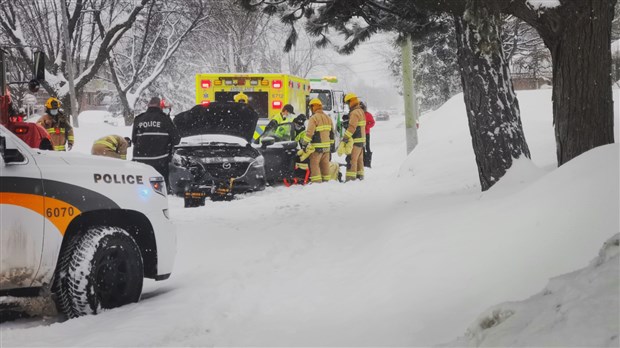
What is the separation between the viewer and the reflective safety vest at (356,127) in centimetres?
1452

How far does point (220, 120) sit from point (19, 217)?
8774 millimetres

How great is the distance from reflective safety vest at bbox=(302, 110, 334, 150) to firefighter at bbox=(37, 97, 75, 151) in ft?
15.7

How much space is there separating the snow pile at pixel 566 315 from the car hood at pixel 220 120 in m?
9.68

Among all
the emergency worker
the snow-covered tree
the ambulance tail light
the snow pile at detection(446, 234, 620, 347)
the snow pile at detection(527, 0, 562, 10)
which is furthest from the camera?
the snow-covered tree

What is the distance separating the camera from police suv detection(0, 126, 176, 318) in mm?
4539

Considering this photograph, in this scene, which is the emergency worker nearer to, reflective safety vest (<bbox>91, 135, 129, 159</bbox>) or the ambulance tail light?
reflective safety vest (<bbox>91, 135, 129, 159</bbox>)

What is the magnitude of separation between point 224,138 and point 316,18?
305 centimetres

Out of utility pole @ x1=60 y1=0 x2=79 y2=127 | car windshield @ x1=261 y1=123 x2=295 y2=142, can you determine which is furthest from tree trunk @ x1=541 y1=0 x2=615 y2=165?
utility pole @ x1=60 y1=0 x2=79 y2=127

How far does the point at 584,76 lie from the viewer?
6.81m

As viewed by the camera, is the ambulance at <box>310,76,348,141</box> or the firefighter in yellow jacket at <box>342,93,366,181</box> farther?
the ambulance at <box>310,76,348,141</box>

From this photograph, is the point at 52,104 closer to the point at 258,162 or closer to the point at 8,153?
the point at 258,162

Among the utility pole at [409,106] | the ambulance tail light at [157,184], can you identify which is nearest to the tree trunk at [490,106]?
the ambulance tail light at [157,184]

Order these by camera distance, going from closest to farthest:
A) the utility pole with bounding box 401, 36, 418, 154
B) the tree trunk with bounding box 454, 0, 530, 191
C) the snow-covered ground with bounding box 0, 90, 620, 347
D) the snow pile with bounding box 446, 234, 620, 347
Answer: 1. the snow pile with bounding box 446, 234, 620, 347
2. the snow-covered ground with bounding box 0, 90, 620, 347
3. the tree trunk with bounding box 454, 0, 530, 191
4. the utility pole with bounding box 401, 36, 418, 154

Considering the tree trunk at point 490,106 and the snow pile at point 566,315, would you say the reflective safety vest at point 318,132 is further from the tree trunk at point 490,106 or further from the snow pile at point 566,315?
the snow pile at point 566,315
